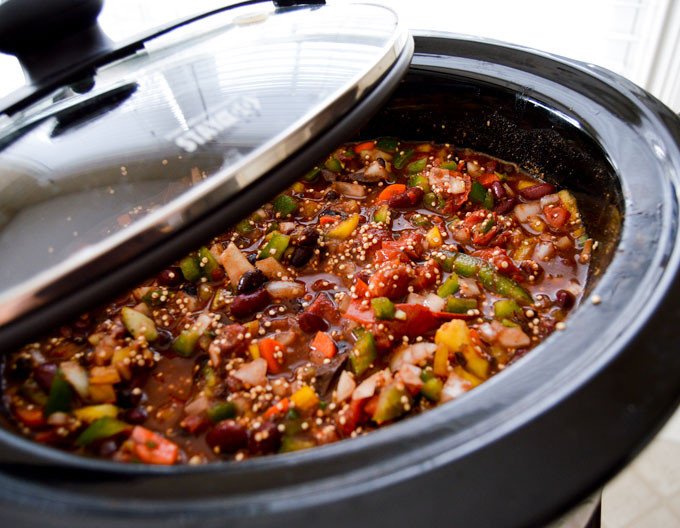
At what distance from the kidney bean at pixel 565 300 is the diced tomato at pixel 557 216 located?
32 centimetres

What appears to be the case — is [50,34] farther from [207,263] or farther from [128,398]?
[128,398]

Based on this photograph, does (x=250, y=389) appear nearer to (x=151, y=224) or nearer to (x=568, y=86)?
(x=151, y=224)

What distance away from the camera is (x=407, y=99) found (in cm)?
196

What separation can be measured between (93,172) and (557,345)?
0.90 metres

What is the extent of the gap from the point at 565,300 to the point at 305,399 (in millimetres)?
686

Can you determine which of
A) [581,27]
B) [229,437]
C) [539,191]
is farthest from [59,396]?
[581,27]

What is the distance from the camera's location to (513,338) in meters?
1.34

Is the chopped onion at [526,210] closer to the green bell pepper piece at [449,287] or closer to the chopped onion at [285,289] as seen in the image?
the green bell pepper piece at [449,287]

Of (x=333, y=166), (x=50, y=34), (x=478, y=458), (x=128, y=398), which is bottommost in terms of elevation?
(x=128, y=398)

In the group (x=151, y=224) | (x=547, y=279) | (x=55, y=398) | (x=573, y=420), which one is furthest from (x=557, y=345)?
(x=55, y=398)

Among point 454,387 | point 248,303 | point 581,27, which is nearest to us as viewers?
point 454,387

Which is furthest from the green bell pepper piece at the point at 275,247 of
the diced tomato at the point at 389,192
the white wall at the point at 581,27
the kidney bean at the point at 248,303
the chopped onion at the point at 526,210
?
the white wall at the point at 581,27

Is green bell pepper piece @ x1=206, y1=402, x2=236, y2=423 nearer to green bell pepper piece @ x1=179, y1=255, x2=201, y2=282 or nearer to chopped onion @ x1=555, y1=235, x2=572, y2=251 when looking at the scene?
green bell pepper piece @ x1=179, y1=255, x2=201, y2=282

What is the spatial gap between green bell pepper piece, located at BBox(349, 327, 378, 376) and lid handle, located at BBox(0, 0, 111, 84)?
0.90 metres
